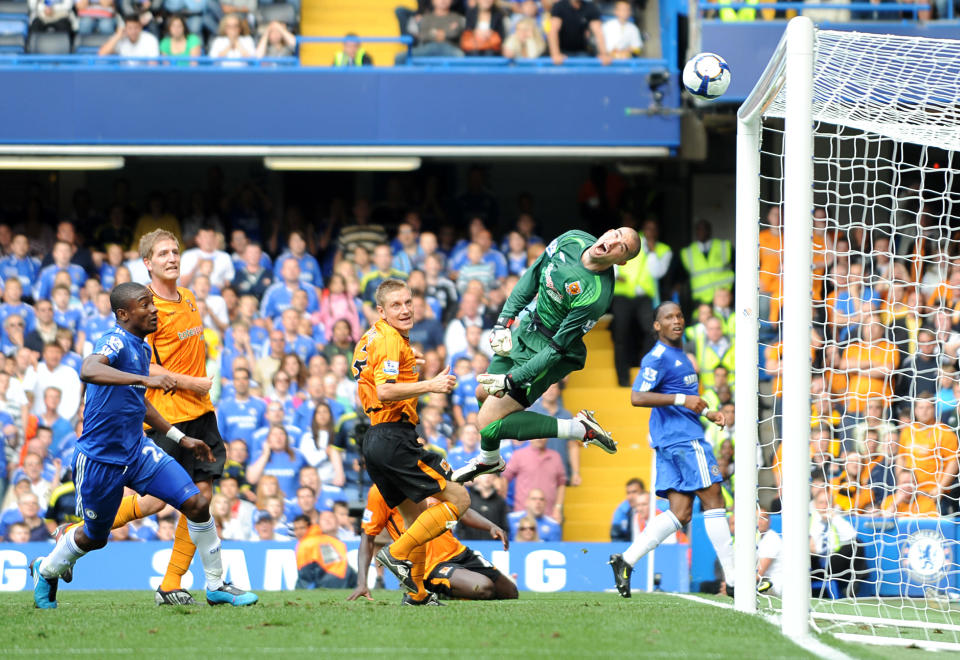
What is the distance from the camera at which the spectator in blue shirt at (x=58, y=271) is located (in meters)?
15.3

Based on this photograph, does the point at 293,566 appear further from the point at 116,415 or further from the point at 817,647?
the point at 817,647

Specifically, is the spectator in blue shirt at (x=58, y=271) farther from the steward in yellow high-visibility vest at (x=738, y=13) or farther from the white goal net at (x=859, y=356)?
the steward in yellow high-visibility vest at (x=738, y=13)

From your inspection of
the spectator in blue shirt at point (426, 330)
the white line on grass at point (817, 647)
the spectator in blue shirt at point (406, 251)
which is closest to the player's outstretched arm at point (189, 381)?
the white line on grass at point (817, 647)

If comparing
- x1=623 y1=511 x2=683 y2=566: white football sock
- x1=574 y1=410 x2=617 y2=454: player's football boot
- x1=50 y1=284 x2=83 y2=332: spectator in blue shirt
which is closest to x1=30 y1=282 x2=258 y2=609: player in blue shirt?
x1=574 y1=410 x2=617 y2=454: player's football boot

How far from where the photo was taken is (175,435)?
8.30 metres

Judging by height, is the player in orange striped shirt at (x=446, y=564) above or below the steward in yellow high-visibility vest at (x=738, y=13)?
below

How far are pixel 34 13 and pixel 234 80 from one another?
114 inches

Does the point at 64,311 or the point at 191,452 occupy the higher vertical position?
the point at 64,311

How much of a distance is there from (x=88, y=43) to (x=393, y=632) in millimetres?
11523

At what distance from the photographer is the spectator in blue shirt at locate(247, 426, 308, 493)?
1344cm

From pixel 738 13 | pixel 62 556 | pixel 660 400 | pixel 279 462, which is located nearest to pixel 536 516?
pixel 279 462

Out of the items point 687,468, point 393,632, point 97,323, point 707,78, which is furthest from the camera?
point 97,323

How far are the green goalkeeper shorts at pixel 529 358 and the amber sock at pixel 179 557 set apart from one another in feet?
7.06

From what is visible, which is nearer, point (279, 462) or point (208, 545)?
point (208, 545)
